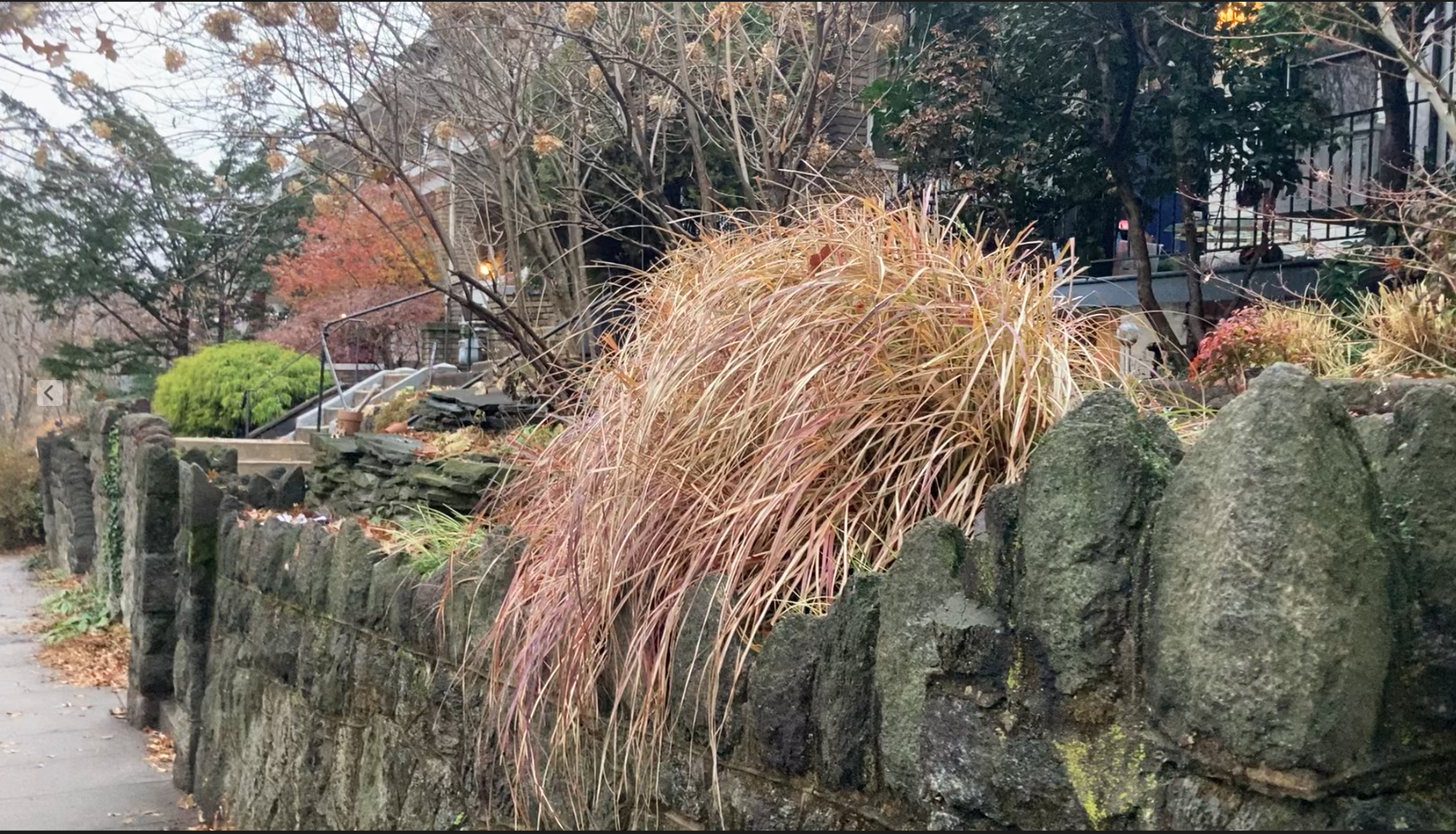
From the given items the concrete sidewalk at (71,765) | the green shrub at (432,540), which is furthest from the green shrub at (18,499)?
the green shrub at (432,540)

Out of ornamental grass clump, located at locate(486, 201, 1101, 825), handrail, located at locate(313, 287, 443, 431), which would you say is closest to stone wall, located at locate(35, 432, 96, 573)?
handrail, located at locate(313, 287, 443, 431)

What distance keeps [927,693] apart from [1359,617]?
0.85 m

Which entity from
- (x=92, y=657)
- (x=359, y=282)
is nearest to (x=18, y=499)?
(x=359, y=282)

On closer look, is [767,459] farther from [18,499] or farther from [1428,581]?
[18,499]

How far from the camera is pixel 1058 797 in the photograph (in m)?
2.12

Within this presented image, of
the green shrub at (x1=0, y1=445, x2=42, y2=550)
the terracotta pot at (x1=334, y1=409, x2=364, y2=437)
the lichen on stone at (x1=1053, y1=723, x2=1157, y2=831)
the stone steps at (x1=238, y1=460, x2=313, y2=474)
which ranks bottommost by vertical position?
the green shrub at (x1=0, y1=445, x2=42, y2=550)

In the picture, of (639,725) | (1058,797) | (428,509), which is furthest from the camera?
(428,509)

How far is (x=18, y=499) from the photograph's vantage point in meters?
22.2

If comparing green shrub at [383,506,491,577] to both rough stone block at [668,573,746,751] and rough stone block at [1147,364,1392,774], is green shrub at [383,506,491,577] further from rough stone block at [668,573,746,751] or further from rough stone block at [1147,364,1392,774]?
rough stone block at [1147,364,1392,774]

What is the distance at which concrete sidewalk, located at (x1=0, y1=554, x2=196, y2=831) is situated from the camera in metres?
6.73

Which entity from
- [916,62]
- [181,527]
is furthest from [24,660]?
[916,62]

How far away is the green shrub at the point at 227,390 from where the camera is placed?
17.7 m

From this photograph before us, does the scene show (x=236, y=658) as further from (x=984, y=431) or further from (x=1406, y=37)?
(x=1406, y=37)

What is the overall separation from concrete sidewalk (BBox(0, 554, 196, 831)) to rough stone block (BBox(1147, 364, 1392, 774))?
5.72 meters
